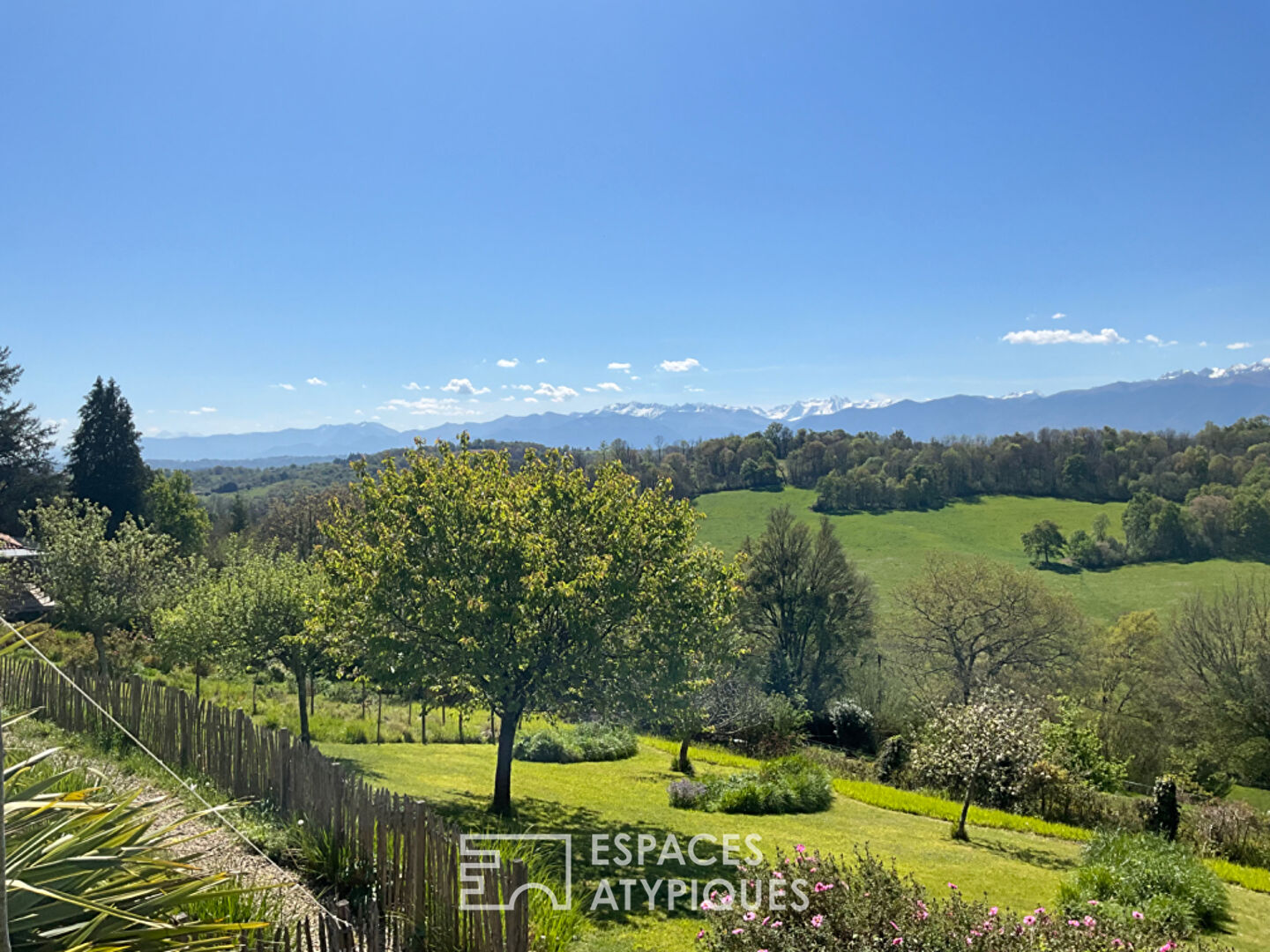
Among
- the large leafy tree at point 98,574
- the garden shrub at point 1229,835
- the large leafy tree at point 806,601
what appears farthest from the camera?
the large leafy tree at point 806,601

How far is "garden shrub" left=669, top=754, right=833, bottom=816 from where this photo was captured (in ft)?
58.4

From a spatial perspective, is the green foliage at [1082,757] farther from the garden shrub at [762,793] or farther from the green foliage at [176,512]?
the green foliage at [176,512]

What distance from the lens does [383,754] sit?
68.8ft

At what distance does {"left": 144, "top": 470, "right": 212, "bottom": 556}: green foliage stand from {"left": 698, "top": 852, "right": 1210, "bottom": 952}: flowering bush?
52.6 meters

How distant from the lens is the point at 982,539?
242 feet

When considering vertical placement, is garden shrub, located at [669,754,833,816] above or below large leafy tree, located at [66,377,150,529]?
below

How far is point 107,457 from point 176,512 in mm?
6840

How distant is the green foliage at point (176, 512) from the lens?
51094mm

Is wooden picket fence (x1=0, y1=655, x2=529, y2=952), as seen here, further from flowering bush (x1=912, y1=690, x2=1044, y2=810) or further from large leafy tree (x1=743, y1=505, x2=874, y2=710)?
large leafy tree (x1=743, y1=505, x2=874, y2=710)

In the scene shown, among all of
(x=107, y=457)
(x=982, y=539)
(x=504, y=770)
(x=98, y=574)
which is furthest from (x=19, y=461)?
(x=982, y=539)

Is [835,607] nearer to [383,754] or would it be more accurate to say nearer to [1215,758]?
[1215,758]

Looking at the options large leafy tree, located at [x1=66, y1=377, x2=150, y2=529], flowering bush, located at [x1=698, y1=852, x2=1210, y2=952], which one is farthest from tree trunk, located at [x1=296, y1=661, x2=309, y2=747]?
large leafy tree, located at [x1=66, y1=377, x2=150, y2=529]

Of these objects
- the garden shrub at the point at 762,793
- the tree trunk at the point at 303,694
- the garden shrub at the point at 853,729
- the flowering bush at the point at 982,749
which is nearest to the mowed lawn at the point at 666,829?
the garden shrub at the point at 762,793

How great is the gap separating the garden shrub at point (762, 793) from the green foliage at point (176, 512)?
44520 millimetres
